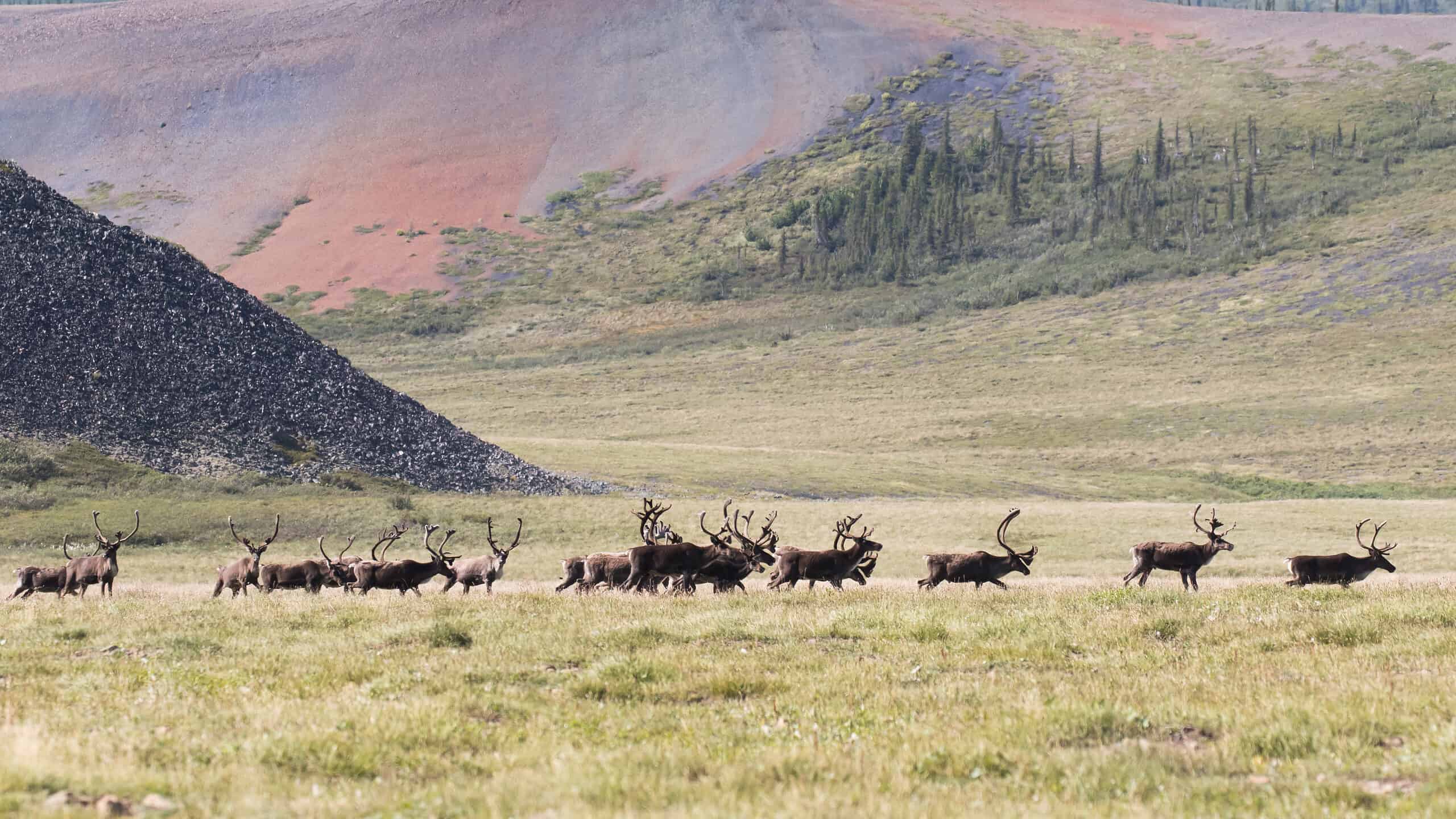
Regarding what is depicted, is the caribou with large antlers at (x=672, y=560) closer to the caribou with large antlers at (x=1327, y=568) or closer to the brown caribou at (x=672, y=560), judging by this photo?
the brown caribou at (x=672, y=560)

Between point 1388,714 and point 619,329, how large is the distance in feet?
597

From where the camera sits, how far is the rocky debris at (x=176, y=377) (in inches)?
2053

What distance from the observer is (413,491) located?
5381 cm

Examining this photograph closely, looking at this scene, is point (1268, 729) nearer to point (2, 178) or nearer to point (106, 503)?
point (106, 503)

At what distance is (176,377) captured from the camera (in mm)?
54938

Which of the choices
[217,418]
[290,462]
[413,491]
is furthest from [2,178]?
[413,491]

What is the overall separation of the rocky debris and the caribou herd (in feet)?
88.4

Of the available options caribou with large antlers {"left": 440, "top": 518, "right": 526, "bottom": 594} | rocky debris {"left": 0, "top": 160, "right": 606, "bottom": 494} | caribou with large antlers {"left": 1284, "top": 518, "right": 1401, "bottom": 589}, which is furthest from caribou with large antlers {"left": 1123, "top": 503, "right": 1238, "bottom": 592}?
rocky debris {"left": 0, "top": 160, "right": 606, "bottom": 494}

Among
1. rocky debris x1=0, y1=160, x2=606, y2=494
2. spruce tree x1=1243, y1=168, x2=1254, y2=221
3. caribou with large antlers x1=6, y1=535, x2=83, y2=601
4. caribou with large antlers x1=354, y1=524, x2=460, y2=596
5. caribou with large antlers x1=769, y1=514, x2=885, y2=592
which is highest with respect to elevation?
spruce tree x1=1243, y1=168, x2=1254, y2=221

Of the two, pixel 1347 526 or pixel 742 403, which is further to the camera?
pixel 742 403

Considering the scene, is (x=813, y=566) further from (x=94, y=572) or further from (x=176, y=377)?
(x=176, y=377)

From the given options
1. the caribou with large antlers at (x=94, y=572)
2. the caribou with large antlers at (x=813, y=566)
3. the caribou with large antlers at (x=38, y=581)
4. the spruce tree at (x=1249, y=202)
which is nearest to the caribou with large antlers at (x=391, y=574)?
the caribou with large antlers at (x=94, y=572)

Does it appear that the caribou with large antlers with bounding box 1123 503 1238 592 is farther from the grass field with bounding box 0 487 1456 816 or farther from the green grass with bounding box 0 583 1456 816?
the green grass with bounding box 0 583 1456 816

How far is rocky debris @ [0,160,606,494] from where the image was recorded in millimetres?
52156
